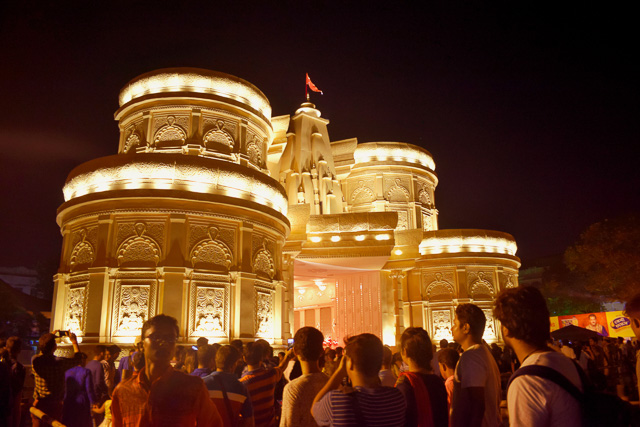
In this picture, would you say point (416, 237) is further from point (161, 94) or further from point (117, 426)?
point (117, 426)

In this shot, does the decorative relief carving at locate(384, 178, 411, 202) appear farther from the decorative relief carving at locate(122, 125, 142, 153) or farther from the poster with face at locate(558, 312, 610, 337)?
the poster with face at locate(558, 312, 610, 337)

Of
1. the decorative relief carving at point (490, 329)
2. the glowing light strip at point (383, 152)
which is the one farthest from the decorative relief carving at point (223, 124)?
the decorative relief carving at point (490, 329)

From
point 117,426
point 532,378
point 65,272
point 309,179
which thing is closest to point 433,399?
point 532,378

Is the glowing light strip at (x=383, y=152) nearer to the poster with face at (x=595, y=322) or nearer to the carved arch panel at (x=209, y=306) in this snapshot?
the carved arch panel at (x=209, y=306)

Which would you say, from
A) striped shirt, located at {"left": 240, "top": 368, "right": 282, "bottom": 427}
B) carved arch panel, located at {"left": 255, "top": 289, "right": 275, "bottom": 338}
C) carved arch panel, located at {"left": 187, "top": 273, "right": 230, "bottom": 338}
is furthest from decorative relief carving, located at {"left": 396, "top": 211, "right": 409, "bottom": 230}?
striped shirt, located at {"left": 240, "top": 368, "right": 282, "bottom": 427}

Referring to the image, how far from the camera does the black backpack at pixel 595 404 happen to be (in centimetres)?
219

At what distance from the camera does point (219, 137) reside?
18312mm

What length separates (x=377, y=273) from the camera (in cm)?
2306

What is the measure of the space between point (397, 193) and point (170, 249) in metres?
16.0

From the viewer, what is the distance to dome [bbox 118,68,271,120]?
18.4m

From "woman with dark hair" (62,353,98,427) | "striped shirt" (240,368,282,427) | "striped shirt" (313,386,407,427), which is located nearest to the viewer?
"striped shirt" (313,386,407,427)

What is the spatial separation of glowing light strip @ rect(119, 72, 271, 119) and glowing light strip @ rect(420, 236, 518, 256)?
11.5m

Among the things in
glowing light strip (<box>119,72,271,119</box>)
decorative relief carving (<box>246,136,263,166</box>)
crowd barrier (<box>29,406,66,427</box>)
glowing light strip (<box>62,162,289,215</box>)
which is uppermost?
glowing light strip (<box>119,72,271,119</box>)

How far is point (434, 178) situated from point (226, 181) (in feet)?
55.9
